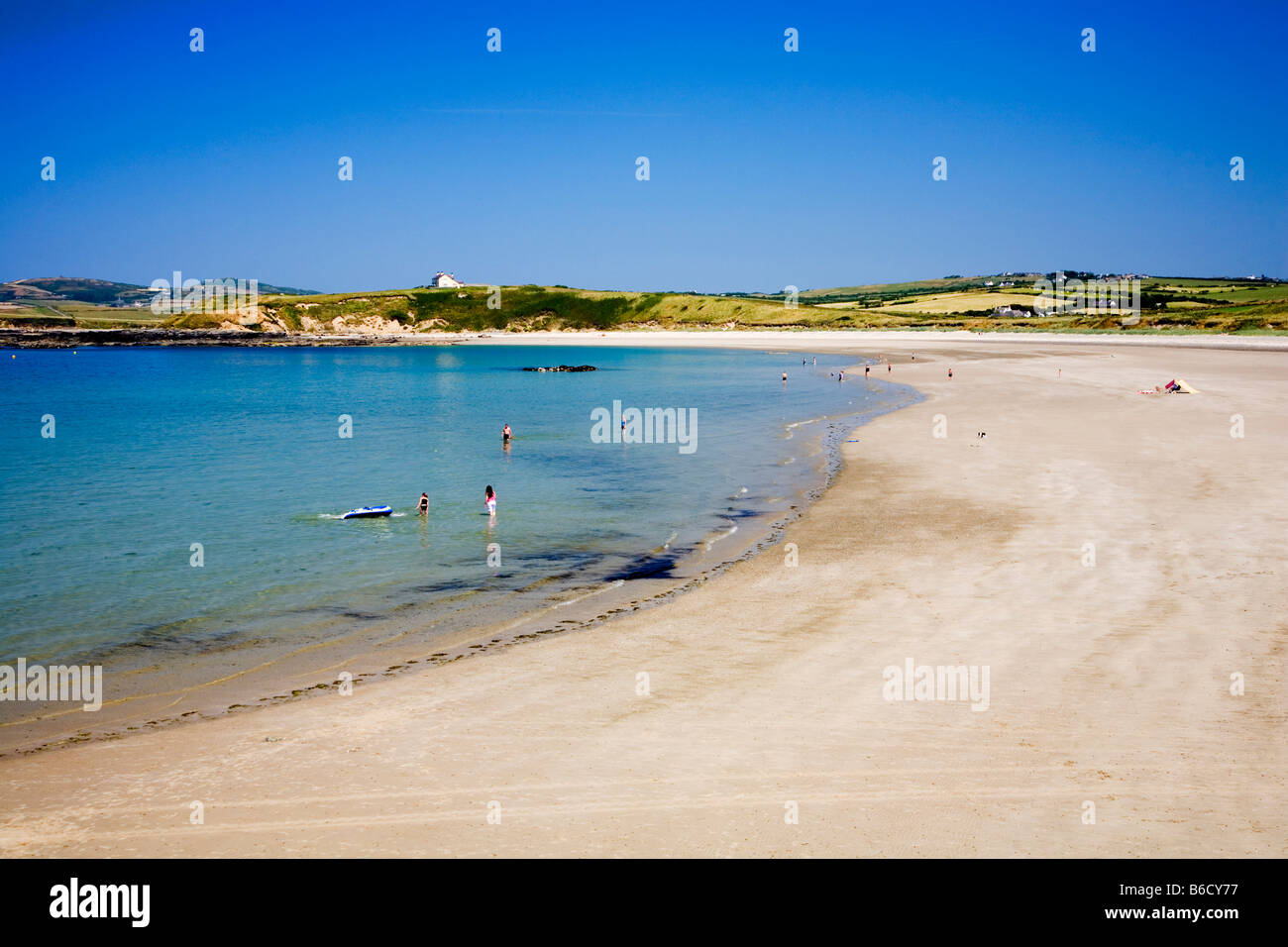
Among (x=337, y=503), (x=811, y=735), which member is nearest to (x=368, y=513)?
(x=337, y=503)

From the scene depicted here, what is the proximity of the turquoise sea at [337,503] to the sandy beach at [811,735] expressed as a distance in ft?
13.7

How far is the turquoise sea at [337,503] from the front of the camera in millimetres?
18125

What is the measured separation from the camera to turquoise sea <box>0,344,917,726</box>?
59.5 feet

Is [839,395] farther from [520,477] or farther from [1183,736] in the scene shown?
[1183,736]

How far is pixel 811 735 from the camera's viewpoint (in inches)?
428

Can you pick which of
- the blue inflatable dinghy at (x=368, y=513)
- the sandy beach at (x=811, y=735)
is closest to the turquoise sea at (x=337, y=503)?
the blue inflatable dinghy at (x=368, y=513)

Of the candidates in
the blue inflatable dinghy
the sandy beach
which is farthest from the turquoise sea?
the sandy beach

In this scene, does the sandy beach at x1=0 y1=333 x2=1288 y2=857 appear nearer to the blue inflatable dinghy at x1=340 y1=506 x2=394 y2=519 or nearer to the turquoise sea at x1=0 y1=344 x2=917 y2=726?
the turquoise sea at x1=0 y1=344 x2=917 y2=726

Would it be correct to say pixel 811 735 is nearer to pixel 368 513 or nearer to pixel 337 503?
pixel 368 513

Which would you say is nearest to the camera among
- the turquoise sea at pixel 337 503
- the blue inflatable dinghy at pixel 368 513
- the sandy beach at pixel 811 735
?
the sandy beach at pixel 811 735

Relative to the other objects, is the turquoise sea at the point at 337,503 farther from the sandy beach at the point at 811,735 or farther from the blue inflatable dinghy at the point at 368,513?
the sandy beach at the point at 811,735

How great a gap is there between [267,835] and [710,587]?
11335mm

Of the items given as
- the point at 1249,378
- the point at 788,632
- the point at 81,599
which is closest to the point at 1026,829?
the point at 788,632

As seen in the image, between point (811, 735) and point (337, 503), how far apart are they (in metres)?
22.3
